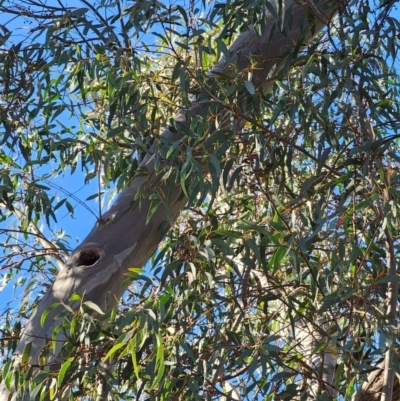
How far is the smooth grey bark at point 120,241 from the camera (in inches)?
112

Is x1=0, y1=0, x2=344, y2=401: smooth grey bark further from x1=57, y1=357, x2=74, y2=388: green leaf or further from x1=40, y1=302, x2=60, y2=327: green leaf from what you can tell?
x1=57, y1=357, x2=74, y2=388: green leaf

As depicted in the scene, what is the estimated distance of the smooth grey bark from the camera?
2850mm

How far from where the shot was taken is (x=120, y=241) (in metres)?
2.96

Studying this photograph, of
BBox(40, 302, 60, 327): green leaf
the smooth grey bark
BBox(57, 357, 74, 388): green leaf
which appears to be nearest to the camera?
BBox(57, 357, 74, 388): green leaf

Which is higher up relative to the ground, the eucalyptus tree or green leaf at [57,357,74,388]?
the eucalyptus tree

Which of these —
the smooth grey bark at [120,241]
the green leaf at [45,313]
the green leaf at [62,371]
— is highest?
the smooth grey bark at [120,241]

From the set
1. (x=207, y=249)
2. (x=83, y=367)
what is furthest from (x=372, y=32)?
(x=83, y=367)

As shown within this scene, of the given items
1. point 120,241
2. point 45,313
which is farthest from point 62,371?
point 120,241

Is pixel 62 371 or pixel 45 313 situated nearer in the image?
pixel 62 371

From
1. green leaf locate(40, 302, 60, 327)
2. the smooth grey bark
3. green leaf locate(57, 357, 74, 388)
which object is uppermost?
the smooth grey bark

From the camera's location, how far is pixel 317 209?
259cm

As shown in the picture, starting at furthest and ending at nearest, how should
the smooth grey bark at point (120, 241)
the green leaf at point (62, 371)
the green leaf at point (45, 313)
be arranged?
the smooth grey bark at point (120, 241), the green leaf at point (45, 313), the green leaf at point (62, 371)

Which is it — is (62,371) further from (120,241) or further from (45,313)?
(120,241)

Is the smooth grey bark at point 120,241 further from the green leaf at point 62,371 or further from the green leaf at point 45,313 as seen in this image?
the green leaf at point 62,371
